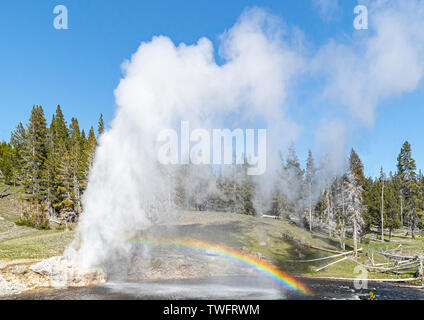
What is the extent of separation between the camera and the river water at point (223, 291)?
68.1ft

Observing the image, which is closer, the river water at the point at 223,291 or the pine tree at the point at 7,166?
the river water at the point at 223,291

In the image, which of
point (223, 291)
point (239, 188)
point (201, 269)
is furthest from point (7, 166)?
point (223, 291)

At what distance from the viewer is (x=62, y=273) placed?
23.2 meters

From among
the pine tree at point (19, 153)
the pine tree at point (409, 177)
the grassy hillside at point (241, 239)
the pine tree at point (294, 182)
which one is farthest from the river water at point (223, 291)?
the pine tree at point (19, 153)

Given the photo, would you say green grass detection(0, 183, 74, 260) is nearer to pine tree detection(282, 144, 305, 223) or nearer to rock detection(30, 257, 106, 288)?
Result: rock detection(30, 257, 106, 288)

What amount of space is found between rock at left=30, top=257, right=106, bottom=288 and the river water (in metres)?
1.21

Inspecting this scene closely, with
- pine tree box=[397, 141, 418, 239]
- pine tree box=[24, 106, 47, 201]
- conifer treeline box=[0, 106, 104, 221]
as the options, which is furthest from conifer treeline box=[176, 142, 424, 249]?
pine tree box=[24, 106, 47, 201]

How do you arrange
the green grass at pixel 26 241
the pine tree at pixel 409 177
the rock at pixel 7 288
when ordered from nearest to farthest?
1. the rock at pixel 7 288
2. the green grass at pixel 26 241
3. the pine tree at pixel 409 177

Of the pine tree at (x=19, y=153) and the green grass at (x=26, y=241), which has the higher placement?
the pine tree at (x=19, y=153)

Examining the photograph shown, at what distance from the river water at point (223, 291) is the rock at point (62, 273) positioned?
1214 millimetres

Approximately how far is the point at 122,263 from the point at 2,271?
1053 cm

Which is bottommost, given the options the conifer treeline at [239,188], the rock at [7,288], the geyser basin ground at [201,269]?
the geyser basin ground at [201,269]

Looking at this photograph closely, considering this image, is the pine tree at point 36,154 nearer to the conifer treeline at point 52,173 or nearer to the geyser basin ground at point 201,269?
the conifer treeline at point 52,173

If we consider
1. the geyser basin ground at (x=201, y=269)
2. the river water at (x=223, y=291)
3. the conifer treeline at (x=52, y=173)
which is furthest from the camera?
the conifer treeline at (x=52, y=173)
